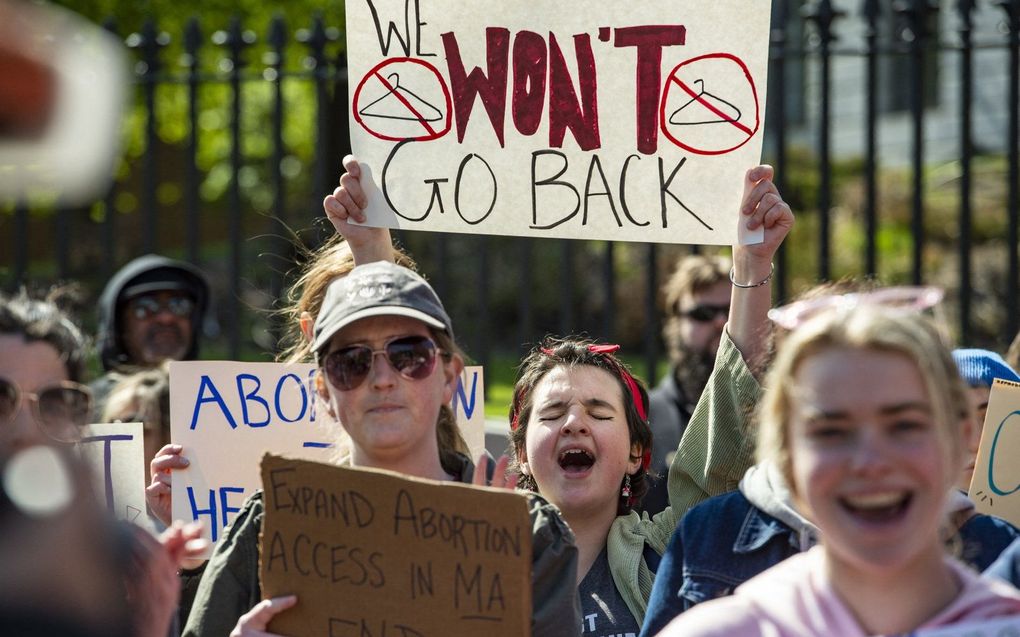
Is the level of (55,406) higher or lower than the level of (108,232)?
lower

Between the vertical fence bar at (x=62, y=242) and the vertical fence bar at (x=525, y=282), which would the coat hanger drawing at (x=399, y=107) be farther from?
the vertical fence bar at (x=62, y=242)

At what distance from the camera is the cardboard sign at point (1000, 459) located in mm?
3295

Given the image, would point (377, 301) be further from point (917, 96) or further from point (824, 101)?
point (917, 96)

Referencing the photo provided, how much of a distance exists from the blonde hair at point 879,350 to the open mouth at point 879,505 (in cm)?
9

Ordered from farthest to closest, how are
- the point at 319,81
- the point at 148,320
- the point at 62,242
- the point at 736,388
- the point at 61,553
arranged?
1. the point at 62,242
2. the point at 319,81
3. the point at 148,320
4. the point at 736,388
5. the point at 61,553

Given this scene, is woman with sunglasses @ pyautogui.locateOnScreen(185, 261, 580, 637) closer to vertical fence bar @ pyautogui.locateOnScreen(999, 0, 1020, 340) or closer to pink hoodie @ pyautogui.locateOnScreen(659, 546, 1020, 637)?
pink hoodie @ pyautogui.locateOnScreen(659, 546, 1020, 637)

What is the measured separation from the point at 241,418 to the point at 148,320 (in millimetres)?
1983

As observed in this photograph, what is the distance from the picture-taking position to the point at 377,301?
2.78m

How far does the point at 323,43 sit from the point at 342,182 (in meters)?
3.35

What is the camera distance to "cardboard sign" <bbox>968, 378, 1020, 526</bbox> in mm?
3295

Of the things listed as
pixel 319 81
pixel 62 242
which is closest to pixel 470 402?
pixel 319 81

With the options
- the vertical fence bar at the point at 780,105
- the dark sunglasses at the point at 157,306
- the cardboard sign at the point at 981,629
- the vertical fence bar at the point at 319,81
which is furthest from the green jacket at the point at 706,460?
the vertical fence bar at the point at 319,81

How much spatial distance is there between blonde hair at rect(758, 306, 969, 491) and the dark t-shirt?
3.31ft

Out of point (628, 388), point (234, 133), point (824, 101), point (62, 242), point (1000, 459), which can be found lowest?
point (1000, 459)
